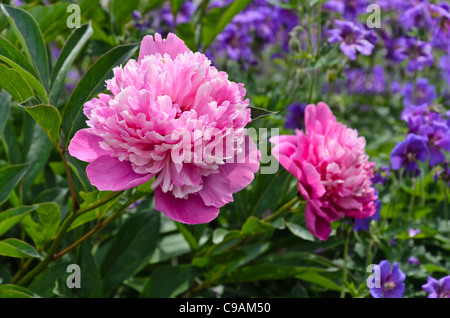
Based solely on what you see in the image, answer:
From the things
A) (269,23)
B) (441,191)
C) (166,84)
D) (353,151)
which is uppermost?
(269,23)

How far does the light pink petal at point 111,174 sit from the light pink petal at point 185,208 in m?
0.03

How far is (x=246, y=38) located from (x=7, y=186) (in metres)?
1.24

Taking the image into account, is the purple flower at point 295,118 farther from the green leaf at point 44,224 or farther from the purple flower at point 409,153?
the green leaf at point 44,224

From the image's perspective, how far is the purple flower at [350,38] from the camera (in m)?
1.08

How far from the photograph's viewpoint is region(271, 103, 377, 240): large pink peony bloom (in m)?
0.73

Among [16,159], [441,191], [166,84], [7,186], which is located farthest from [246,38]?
[166,84]

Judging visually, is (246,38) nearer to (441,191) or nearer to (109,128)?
(441,191)

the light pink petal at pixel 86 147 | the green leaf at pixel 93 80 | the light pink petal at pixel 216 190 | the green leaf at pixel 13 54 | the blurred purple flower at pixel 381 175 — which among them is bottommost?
the blurred purple flower at pixel 381 175

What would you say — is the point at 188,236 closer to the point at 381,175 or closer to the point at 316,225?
the point at 316,225

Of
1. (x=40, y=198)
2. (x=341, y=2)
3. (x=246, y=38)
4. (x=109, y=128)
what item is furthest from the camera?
(x=246, y=38)

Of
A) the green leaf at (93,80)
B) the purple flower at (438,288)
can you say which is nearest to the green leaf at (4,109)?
the green leaf at (93,80)

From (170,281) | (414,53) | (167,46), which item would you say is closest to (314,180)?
(167,46)

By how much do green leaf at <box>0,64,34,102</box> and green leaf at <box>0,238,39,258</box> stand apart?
19 cm

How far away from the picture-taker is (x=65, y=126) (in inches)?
28.4
